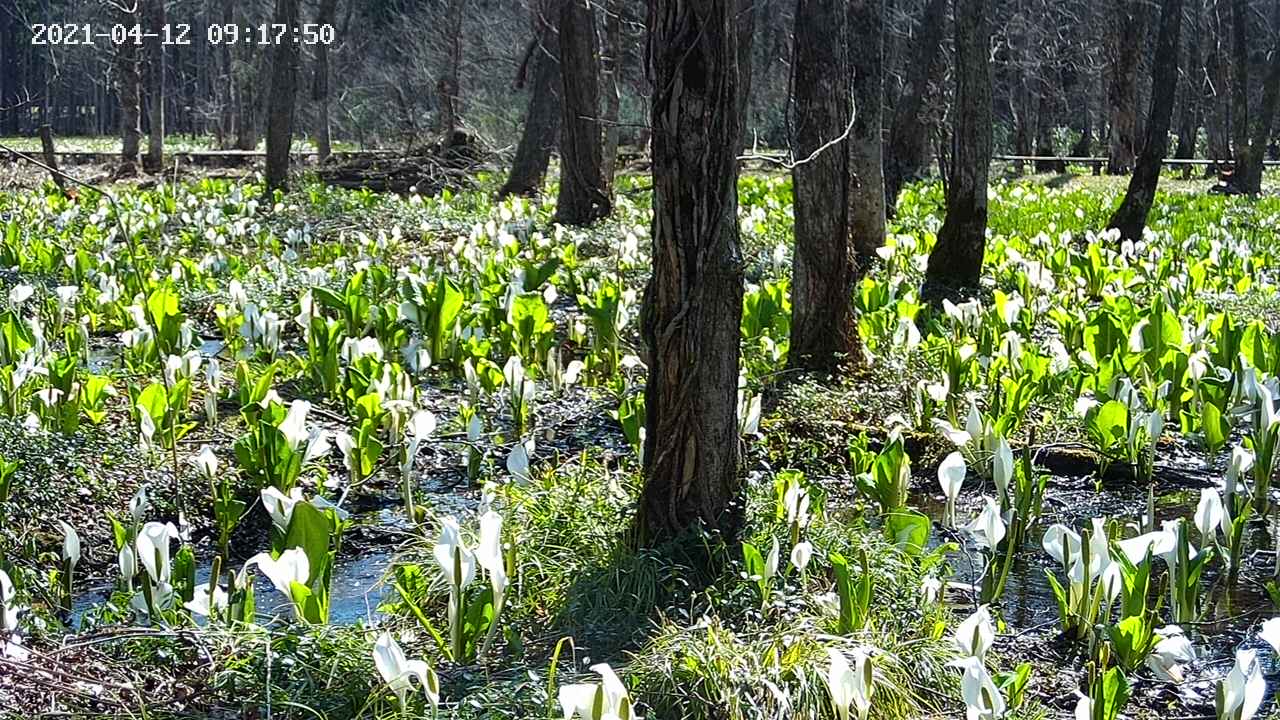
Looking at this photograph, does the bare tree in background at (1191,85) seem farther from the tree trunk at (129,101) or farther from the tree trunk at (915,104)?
the tree trunk at (129,101)

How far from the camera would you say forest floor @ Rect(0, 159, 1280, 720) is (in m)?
3.12

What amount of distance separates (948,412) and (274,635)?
10.2 ft

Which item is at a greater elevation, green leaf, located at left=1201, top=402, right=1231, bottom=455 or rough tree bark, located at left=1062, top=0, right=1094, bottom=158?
rough tree bark, located at left=1062, top=0, right=1094, bottom=158

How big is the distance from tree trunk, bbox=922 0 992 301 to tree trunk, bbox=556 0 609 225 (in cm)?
431

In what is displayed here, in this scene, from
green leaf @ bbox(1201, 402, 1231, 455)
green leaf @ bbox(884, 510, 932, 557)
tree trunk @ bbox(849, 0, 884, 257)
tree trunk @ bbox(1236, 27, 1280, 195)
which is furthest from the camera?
tree trunk @ bbox(1236, 27, 1280, 195)

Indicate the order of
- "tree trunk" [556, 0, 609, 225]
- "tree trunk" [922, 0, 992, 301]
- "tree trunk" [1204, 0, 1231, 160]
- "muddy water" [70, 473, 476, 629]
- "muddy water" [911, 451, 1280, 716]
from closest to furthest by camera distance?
"muddy water" [911, 451, 1280, 716], "muddy water" [70, 473, 476, 629], "tree trunk" [922, 0, 992, 301], "tree trunk" [556, 0, 609, 225], "tree trunk" [1204, 0, 1231, 160]

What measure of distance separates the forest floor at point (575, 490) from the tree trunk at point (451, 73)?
1146 centimetres

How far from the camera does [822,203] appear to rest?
6.30 metres

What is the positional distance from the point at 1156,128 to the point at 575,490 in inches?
317

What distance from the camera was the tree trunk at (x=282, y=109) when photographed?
16281mm

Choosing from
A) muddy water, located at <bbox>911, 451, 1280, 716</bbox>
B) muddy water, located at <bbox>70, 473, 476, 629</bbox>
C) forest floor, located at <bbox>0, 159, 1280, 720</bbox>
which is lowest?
muddy water, located at <bbox>70, 473, 476, 629</bbox>

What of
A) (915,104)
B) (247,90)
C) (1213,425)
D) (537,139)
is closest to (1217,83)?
(915,104)

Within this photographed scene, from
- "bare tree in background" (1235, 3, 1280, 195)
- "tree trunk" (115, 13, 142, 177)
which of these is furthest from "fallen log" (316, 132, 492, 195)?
"bare tree in background" (1235, 3, 1280, 195)

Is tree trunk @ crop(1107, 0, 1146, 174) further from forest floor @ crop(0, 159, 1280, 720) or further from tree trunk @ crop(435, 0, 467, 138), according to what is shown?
forest floor @ crop(0, 159, 1280, 720)
